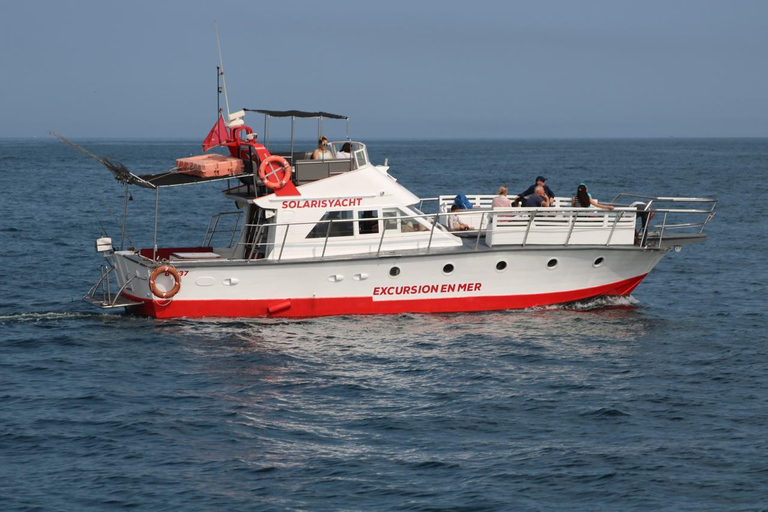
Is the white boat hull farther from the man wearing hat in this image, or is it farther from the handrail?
the man wearing hat

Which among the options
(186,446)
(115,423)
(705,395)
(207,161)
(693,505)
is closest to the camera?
(693,505)

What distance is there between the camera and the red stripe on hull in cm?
2202

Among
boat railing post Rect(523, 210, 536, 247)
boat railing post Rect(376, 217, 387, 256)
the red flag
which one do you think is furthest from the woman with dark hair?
the red flag

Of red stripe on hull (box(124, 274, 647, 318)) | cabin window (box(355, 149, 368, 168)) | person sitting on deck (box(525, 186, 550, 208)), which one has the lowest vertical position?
red stripe on hull (box(124, 274, 647, 318))

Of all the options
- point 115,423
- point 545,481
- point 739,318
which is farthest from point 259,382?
point 739,318

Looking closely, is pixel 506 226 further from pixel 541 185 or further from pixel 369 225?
pixel 369 225

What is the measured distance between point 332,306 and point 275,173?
3.35 meters

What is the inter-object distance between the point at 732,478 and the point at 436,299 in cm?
996

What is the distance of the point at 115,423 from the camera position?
15797 millimetres

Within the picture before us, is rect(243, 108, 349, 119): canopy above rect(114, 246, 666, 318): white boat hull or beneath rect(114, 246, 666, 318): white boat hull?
above

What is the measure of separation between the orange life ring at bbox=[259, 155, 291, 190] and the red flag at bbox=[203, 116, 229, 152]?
183 cm

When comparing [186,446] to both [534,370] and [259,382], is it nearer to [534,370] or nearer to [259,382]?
[259,382]

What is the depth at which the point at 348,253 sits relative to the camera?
2223cm

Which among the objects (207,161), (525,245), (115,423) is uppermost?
(207,161)
